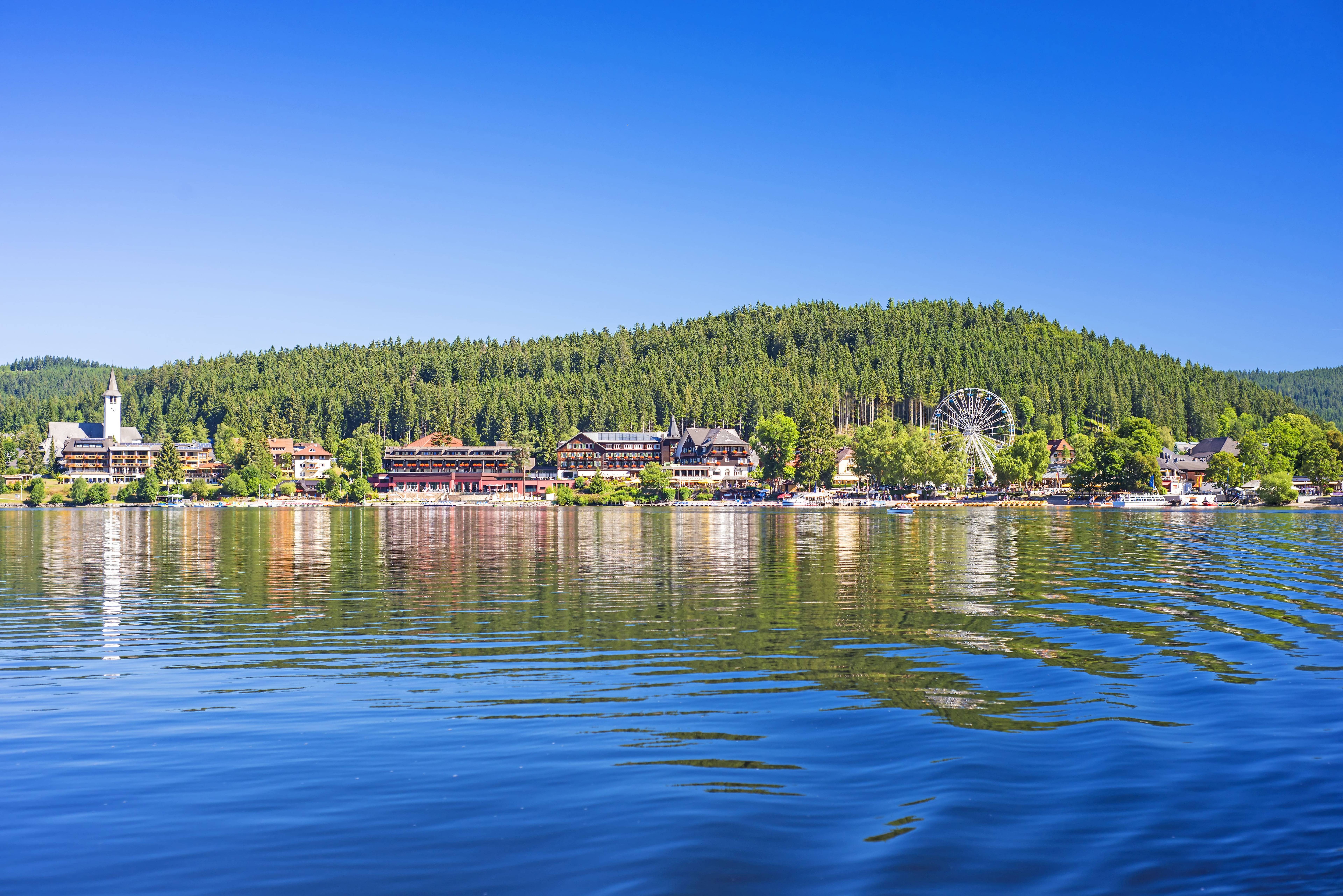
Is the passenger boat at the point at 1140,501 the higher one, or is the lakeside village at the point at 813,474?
the lakeside village at the point at 813,474

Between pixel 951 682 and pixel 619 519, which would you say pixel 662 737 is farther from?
pixel 619 519

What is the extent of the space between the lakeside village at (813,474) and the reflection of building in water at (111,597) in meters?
109

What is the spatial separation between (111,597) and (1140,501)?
434ft

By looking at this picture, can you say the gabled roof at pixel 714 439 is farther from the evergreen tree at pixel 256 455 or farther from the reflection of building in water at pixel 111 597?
the reflection of building in water at pixel 111 597

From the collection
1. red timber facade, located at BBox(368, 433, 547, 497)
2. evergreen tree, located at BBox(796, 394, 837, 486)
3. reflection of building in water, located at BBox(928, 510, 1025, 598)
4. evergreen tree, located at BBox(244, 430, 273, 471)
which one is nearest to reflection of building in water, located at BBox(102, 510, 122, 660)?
reflection of building in water, located at BBox(928, 510, 1025, 598)

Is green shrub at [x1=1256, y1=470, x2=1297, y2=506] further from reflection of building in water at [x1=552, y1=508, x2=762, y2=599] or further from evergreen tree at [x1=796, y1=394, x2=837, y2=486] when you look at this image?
reflection of building in water at [x1=552, y1=508, x2=762, y2=599]

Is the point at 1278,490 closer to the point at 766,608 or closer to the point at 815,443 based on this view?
the point at 815,443

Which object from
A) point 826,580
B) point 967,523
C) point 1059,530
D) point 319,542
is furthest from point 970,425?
point 826,580

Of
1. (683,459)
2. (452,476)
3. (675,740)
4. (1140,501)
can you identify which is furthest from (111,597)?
A: (683,459)

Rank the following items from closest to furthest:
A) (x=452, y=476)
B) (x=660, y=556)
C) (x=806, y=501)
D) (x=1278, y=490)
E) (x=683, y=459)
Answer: (x=660, y=556) < (x=1278, y=490) < (x=806, y=501) < (x=452, y=476) < (x=683, y=459)

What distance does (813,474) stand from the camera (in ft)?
554

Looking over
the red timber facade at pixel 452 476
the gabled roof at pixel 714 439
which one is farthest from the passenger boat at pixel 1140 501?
the red timber facade at pixel 452 476

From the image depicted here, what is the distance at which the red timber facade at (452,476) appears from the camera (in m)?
193

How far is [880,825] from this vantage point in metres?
10.4
